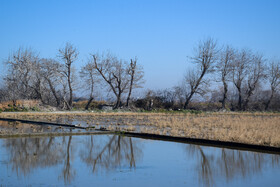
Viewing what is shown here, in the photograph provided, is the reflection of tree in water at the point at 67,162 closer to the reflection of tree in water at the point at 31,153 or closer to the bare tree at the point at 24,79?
the reflection of tree in water at the point at 31,153

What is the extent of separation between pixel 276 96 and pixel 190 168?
4102 cm

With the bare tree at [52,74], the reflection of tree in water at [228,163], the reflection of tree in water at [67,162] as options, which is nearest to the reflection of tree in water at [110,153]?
the reflection of tree in water at [67,162]

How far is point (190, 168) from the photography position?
8.92 meters

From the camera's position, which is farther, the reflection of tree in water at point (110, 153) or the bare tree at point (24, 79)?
the bare tree at point (24, 79)

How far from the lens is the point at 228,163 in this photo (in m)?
9.44

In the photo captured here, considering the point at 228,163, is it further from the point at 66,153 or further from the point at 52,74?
the point at 52,74

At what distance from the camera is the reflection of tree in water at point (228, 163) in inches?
319

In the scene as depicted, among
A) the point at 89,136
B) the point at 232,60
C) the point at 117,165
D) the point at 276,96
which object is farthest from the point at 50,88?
the point at 117,165

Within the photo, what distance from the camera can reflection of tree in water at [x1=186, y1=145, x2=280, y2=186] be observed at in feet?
26.6

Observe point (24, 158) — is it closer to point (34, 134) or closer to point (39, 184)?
point (39, 184)

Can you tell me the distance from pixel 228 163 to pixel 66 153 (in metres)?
4.81

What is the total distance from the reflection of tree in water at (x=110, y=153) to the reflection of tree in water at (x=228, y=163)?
6.24 ft

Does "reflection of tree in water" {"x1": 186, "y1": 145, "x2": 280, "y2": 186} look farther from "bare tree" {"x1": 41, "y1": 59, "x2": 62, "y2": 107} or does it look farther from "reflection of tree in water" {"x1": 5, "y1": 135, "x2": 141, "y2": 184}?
"bare tree" {"x1": 41, "y1": 59, "x2": 62, "y2": 107}

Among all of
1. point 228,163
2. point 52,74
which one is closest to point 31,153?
point 228,163
